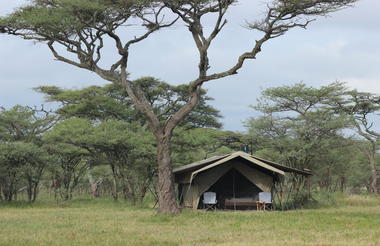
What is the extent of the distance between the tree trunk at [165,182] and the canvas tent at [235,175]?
2.36 m

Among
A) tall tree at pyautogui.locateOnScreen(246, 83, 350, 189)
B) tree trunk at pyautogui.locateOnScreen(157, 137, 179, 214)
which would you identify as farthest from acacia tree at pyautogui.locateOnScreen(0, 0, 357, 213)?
tall tree at pyautogui.locateOnScreen(246, 83, 350, 189)

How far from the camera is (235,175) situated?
27.4 meters

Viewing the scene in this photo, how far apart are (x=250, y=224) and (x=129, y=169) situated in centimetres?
1615

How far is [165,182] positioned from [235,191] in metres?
7.53

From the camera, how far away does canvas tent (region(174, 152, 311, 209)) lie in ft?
78.9

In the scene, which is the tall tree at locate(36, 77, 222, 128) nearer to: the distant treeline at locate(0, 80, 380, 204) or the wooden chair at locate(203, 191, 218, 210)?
the distant treeline at locate(0, 80, 380, 204)

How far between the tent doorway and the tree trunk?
5.81 metres

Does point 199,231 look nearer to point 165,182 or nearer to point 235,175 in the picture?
point 165,182

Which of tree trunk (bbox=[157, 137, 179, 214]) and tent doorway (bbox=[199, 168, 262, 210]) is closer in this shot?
tree trunk (bbox=[157, 137, 179, 214])

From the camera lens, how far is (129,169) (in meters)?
32.0

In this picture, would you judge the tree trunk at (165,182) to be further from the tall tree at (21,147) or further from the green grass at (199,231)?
the tall tree at (21,147)

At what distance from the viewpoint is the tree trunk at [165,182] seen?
67.7ft

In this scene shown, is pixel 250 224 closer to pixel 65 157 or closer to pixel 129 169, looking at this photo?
pixel 129 169

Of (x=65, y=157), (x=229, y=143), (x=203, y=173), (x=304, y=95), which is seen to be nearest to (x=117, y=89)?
(x=65, y=157)
